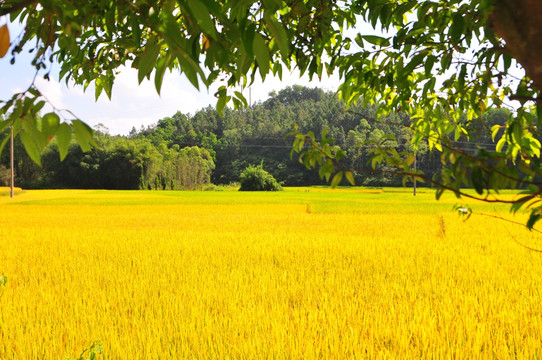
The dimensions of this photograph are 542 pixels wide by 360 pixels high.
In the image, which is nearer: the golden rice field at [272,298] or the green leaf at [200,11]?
the green leaf at [200,11]

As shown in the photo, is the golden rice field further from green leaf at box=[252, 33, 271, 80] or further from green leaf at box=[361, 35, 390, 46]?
green leaf at box=[252, 33, 271, 80]

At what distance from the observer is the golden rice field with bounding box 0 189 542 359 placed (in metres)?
2.60

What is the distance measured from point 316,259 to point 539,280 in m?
2.72

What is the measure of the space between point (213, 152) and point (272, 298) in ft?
216

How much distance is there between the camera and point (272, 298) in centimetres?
379

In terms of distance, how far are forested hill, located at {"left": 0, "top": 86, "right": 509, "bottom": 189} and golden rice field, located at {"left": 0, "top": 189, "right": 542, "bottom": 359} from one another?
157cm

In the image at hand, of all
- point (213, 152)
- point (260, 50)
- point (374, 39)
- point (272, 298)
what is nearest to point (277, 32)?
point (260, 50)

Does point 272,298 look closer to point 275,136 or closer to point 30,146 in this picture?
point 30,146

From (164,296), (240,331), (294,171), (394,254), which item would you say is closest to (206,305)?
(164,296)

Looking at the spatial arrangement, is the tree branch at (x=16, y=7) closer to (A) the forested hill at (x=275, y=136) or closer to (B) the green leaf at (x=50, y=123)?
(B) the green leaf at (x=50, y=123)

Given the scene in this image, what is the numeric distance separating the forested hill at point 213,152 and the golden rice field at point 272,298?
1.57 metres

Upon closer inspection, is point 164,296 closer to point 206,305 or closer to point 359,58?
point 206,305

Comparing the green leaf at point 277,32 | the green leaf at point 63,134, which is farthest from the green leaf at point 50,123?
the green leaf at point 277,32

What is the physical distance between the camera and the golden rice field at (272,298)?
2598 mm
